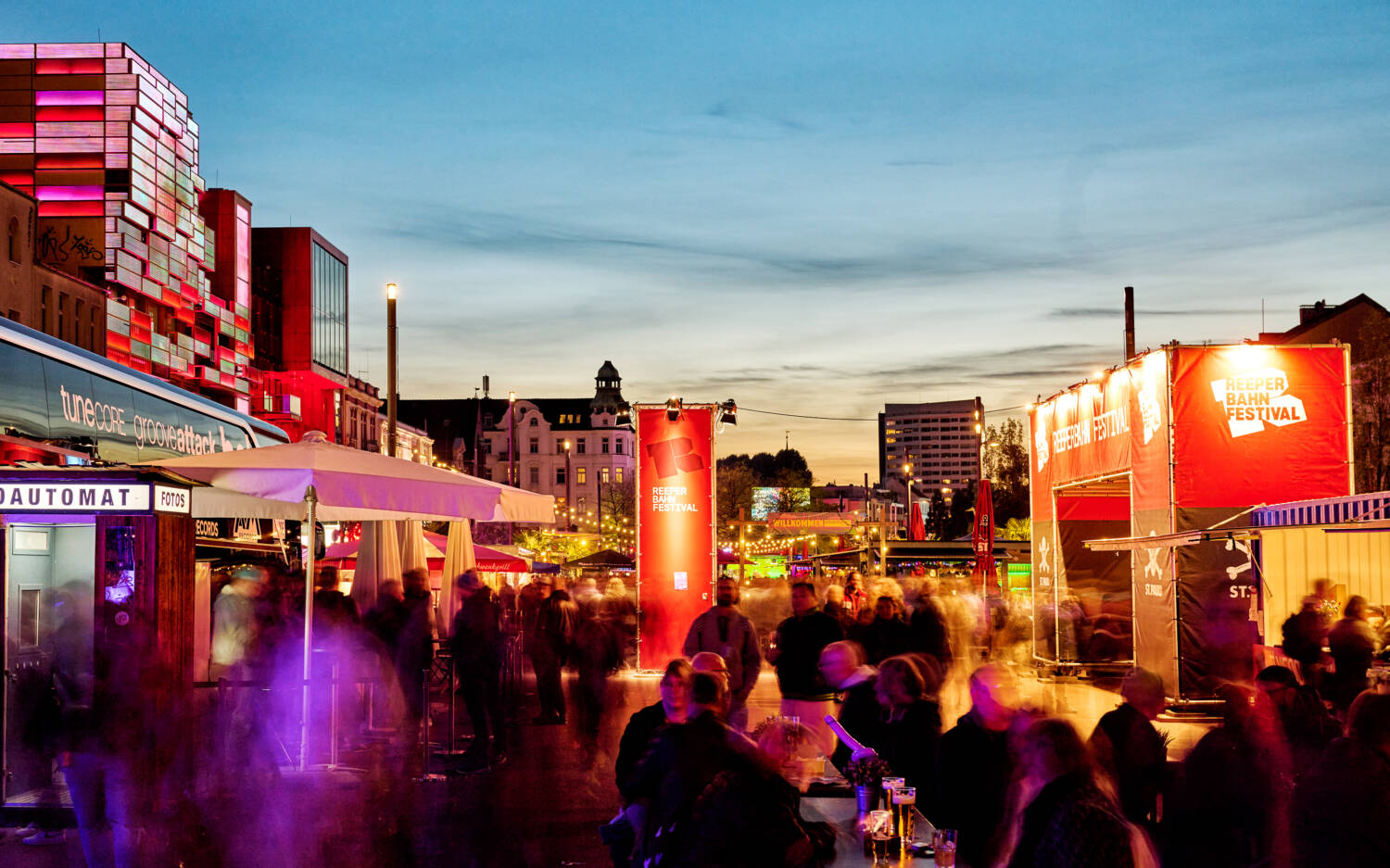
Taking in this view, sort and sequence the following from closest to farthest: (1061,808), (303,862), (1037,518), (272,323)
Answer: (1061,808) < (303,862) < (1037,518) < (272,323)

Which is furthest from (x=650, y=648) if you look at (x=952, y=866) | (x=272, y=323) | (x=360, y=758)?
(x=272, y=323)

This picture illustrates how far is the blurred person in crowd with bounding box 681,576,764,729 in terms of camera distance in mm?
12195

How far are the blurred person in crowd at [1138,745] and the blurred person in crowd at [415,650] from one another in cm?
818

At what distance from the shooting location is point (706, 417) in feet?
74.6

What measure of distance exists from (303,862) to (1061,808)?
6.27 metres

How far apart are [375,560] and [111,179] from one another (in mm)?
42570

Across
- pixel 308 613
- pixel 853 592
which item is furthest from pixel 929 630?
pixel 853 592

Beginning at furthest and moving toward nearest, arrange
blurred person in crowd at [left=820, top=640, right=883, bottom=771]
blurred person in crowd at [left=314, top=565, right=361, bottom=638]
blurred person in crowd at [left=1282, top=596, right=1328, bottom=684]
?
blurred person in crowd at [left=314, top=565, right=361, bottom=638] < blurred person in crowd at [left=1282, top=596, right=1328, bottom=684] < blurred person in crowd at [left=820, top=640, right=883, bottom=771]

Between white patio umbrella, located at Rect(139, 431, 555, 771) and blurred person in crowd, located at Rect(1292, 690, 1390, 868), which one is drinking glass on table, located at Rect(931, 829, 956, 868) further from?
white patio umbrella, located at Rect(139, 431, 555, 771)

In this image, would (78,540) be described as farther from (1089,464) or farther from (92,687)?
(1089,464)

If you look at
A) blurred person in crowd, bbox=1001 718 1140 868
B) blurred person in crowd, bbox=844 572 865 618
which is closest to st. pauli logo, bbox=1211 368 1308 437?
blurred person in crowd, bbox=844 572 865 618

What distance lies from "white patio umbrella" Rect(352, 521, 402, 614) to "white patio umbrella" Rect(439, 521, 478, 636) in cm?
134

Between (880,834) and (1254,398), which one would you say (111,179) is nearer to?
(1254,398)

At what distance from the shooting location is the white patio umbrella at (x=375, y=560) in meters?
17.3
